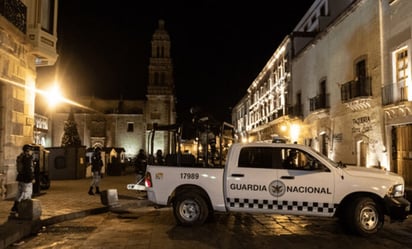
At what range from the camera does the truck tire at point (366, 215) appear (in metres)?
8.19

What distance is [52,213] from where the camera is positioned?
1035 centimetres

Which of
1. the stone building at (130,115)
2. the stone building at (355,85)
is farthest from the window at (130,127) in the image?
the stone building at (355,85)

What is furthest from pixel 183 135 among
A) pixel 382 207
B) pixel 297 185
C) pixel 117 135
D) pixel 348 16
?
pixel 117 135

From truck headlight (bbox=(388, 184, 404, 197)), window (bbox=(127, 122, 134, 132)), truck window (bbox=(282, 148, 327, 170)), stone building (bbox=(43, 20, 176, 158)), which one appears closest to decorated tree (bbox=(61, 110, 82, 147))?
truck window (bbox=(282, 148, 327, 170))

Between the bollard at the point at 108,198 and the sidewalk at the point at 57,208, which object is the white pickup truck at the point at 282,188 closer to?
the sidewalk at the point at 57,208

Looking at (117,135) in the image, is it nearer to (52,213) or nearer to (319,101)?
(319,101)

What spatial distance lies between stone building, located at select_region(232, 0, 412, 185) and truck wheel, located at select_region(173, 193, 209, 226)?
256 centimetres

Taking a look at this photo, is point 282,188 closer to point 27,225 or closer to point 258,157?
point 258,157

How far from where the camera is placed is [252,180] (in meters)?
8.69

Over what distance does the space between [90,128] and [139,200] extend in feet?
178

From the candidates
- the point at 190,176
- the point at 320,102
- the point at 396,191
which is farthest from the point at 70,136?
the point at 396,191

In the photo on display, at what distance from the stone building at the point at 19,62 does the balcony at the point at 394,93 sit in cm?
1320

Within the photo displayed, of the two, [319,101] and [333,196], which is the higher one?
[319,101]

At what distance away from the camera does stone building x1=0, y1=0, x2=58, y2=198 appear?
12758 mm
